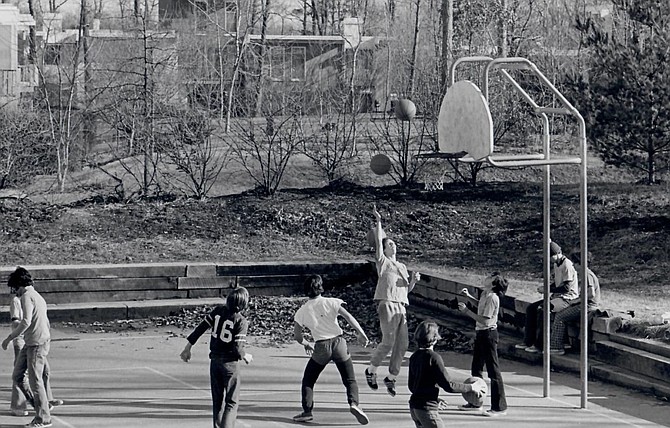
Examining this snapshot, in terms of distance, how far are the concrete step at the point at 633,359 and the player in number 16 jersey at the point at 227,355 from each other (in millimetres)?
5162

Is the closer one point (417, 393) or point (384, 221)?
point (417, 393)

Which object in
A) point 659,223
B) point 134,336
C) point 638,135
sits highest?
point 638,135

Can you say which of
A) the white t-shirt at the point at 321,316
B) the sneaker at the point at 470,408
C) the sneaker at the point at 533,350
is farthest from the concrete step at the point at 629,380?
the white t-shirt at the point at 321,316

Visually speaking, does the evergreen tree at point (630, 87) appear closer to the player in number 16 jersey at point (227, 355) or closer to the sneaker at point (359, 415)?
the sneaker at point (359, 415)

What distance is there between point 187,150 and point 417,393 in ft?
49.0

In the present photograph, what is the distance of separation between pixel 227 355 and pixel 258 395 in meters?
2.75

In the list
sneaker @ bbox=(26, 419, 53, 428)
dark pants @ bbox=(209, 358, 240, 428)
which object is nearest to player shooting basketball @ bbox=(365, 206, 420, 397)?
dark pants @ bbox=(209, 358, 240, 428)

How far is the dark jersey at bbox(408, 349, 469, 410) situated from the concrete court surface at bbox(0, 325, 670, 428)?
2.22 m

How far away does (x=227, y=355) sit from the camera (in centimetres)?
1004

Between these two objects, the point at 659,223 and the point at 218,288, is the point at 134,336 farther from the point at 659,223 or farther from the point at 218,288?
the point at 659,223

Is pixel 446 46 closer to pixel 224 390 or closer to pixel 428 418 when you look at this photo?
pixel 224 390

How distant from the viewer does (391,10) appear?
53.6 meters

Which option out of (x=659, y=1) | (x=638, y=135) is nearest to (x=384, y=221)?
(x=638, y=135)

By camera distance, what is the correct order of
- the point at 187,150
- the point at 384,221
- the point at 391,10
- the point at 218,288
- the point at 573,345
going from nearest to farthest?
the point at 573,345 → the point at 218,288 → the point at 384,221 → the point at 187,150 → the point at 391,10
